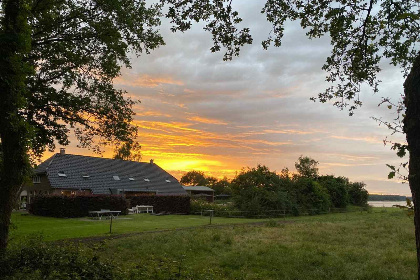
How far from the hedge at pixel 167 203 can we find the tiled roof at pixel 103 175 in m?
7.54

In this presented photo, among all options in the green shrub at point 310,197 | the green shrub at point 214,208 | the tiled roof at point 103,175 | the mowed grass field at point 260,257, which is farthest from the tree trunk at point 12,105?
the tiled roof at point 103,175

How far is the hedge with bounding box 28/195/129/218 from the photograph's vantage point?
2953 centimetres

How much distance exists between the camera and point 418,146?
3.75m

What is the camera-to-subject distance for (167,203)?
125 feet

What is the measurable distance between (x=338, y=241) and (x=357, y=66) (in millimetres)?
8441

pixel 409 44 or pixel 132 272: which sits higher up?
pixel 409 44

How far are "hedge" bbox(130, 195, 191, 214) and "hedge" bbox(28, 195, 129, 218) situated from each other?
21.1ft

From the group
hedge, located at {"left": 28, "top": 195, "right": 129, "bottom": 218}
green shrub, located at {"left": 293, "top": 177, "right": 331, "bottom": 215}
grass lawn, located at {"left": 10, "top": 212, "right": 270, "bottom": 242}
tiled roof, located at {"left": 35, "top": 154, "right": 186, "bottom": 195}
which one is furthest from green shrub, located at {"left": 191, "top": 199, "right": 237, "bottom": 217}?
tiled roof, located at {"left": 35, "top": 154, "right": 186, "bottom": 195}

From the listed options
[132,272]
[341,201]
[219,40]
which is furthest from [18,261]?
[341,201]

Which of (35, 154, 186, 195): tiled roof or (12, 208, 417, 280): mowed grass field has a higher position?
(35, 154, 186, 195): tiled roof

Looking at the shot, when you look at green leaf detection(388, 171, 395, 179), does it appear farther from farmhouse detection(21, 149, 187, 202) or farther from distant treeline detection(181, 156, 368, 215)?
farmhouse detection(21, 149, 187, 202)

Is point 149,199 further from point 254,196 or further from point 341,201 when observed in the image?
point 341,201

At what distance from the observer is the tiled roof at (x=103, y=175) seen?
135 feet

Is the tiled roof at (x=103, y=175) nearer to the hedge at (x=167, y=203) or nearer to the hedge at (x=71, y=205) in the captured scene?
the hedge at (x=167, y=203)
